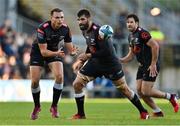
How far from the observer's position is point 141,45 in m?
17.0

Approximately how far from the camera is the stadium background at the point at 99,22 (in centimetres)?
3084

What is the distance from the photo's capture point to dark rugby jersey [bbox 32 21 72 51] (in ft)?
52.6

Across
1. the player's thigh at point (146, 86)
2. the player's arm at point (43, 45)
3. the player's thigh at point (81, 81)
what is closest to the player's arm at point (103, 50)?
the player's thigh at point (81, 81)

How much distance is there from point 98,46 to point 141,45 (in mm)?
Answer: 1801

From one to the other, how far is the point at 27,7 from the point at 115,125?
69.0ft

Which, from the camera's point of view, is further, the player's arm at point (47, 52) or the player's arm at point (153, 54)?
the player's arm at point (153, 54)

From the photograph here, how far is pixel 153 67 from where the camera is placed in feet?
54.5

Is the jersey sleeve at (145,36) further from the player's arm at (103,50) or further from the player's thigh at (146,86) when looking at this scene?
the player's arm at (103,50)

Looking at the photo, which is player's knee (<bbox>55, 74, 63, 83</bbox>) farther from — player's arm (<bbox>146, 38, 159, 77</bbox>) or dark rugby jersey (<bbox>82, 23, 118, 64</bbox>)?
player's arm (<bbox>146, 38, 159, 77</bbox>)

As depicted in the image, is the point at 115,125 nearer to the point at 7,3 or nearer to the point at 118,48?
the point at 118,48

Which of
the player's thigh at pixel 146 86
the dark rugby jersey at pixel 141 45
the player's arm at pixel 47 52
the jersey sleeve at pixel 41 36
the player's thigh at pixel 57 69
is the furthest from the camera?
the player's thigh at pixel 146 86

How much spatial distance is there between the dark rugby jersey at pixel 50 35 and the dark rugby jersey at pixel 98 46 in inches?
35.6

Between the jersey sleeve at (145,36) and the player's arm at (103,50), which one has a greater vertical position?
the jersey sleeve at (145,36)

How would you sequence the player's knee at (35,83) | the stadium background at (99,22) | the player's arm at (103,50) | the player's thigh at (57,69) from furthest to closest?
1. the stadium background at (99,22)
2. the player's knee at (35,83)
3. the player's thigh at (57,69)
4. the player's arm at (103,50)
